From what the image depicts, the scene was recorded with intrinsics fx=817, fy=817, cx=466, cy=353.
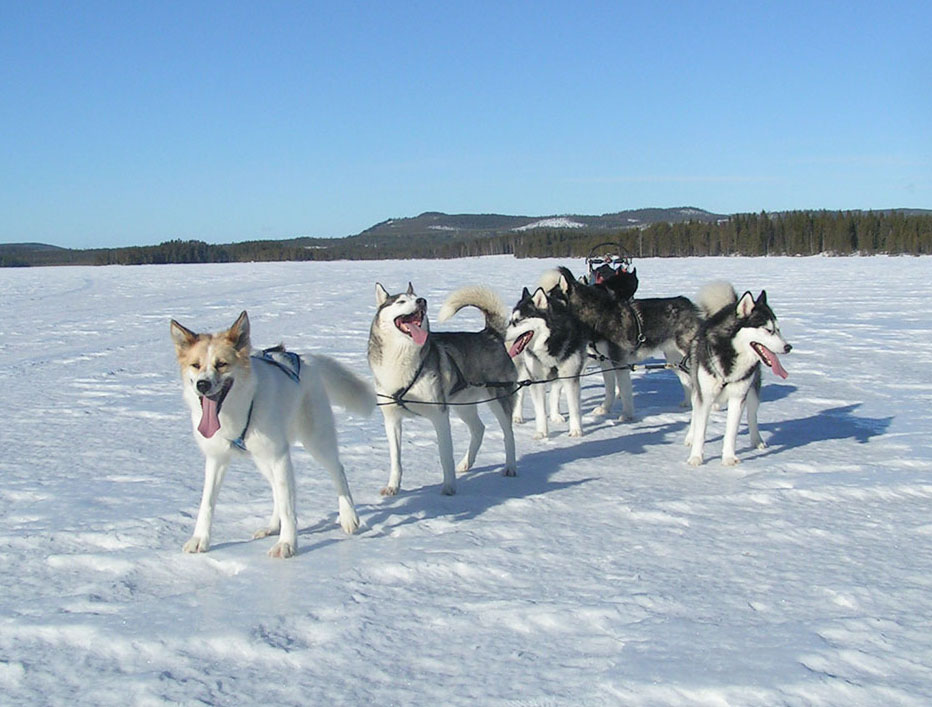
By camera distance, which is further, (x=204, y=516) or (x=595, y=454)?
(x=595, y=454)

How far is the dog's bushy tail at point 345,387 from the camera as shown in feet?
15.9

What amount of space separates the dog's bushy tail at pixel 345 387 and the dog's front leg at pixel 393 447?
0.52 meters

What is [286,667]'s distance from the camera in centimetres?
301

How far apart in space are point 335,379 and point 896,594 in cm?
311

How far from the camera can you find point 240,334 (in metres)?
4.05

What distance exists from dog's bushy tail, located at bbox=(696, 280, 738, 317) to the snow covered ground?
1.17 meters

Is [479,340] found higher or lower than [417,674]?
higher

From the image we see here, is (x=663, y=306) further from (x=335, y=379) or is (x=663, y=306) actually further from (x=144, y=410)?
(x=144, y=410)

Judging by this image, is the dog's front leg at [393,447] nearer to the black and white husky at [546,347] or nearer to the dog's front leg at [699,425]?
the black and white husky at [546,347]

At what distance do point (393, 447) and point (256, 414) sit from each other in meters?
1.59

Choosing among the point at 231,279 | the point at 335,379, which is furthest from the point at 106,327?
the point at 231,279

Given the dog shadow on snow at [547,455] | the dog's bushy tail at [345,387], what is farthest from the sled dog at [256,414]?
the dog shadow on snow at [547,455]

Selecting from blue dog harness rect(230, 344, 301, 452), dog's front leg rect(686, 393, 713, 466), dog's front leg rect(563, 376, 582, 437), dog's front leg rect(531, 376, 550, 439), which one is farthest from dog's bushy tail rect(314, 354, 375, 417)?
dog's front leg rect(563, 376, 582, 437)

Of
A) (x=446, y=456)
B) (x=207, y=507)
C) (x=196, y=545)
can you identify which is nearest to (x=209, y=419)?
(x=207, y=507)
